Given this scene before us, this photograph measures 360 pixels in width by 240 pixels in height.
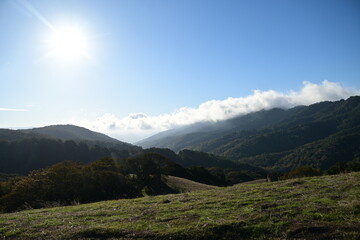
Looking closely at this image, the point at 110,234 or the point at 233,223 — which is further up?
the point at 110,234

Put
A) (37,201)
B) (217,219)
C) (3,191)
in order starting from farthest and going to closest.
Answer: (3,191)
(37,201)
(217,219)

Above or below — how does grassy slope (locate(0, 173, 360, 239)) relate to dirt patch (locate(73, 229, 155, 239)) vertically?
below

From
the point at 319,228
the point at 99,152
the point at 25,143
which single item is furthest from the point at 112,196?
the point at 25,143

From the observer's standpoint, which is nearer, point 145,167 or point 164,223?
point 164,223

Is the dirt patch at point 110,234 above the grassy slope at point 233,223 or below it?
above

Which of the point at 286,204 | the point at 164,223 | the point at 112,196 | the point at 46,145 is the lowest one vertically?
the point at 112,196

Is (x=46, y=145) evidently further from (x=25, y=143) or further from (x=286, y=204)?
(x=286, y=204)

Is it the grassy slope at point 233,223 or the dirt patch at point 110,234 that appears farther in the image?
the dirt patch at point 110,234

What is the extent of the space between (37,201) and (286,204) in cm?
2920

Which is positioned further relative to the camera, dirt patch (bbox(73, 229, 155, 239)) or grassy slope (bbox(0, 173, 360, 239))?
dirt patch (bbox(73, 229, 155, 239))

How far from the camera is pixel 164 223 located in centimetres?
955

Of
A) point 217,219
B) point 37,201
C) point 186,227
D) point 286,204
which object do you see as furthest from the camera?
point 37,201

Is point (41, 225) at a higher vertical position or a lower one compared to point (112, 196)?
higher

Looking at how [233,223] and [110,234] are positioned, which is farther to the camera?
[110,234]
